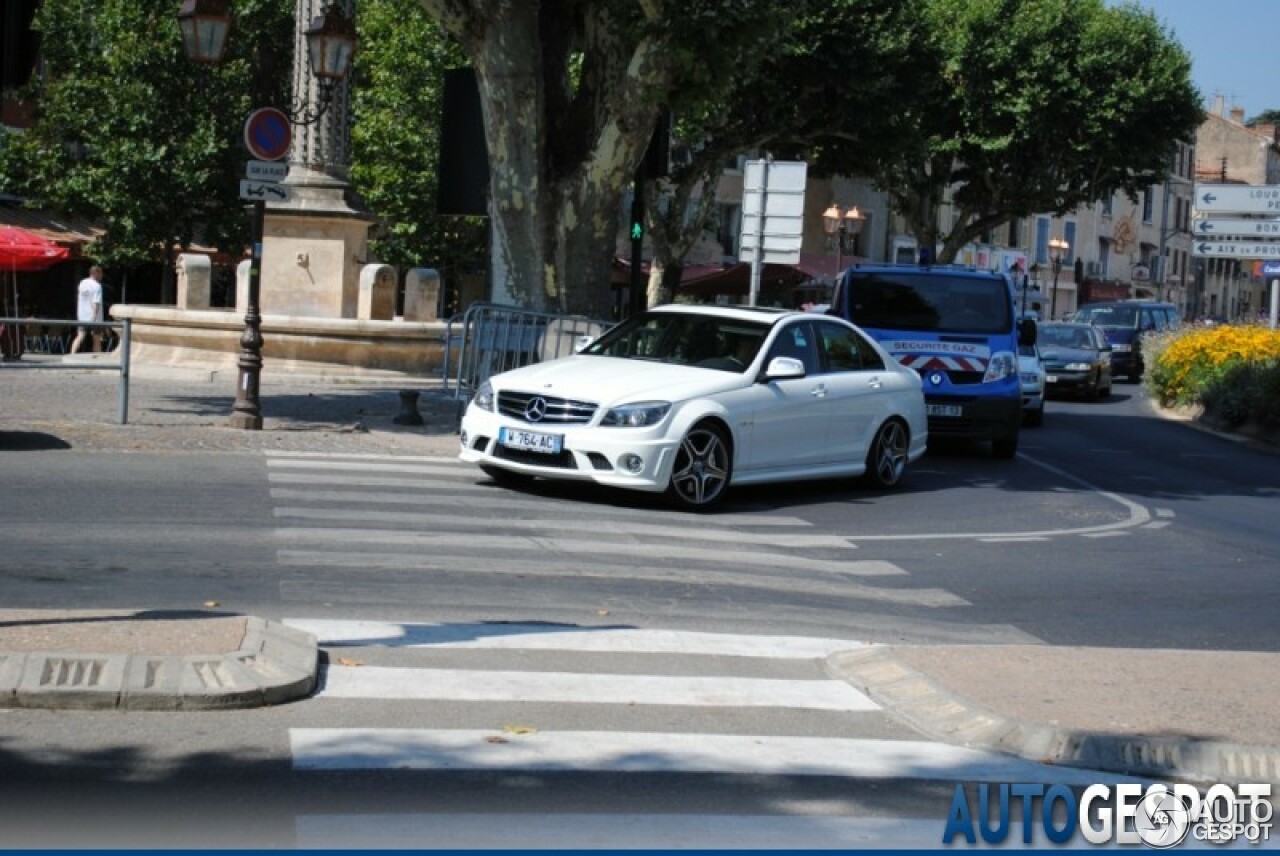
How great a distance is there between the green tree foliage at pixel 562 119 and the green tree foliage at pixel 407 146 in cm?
2986

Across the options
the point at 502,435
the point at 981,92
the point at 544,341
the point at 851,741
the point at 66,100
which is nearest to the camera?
the point at 851,741

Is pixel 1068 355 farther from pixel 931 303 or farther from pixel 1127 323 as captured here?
pixel 931 303

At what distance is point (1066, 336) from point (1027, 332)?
55.5 feet

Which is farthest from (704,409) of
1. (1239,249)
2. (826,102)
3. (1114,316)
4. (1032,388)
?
(1114,316)

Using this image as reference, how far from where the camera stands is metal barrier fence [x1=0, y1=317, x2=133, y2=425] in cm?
1680

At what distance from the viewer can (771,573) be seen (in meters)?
11.4

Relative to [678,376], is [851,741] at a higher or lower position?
lower

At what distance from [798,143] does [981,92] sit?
38.5 feet

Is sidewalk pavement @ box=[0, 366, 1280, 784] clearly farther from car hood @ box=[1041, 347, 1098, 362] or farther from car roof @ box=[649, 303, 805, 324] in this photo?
car hood @ box=[1041, 347, 1098, 362]

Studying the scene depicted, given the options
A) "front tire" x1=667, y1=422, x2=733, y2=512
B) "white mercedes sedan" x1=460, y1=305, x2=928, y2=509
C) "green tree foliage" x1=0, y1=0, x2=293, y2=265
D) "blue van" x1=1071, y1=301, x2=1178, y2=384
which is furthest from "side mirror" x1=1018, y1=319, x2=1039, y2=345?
"green tree foliage" x1=0, y1=0, x2=293, y2=265

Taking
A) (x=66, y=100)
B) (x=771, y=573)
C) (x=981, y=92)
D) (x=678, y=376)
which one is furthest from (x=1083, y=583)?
(x=981, y=92)

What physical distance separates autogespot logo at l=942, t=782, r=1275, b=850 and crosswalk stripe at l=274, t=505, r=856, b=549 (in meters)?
6.32

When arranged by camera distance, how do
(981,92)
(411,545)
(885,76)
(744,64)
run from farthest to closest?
(981,92), (885,76), (744,64), (411,545)

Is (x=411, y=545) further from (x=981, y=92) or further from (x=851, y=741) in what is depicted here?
(x=981, y=92)
